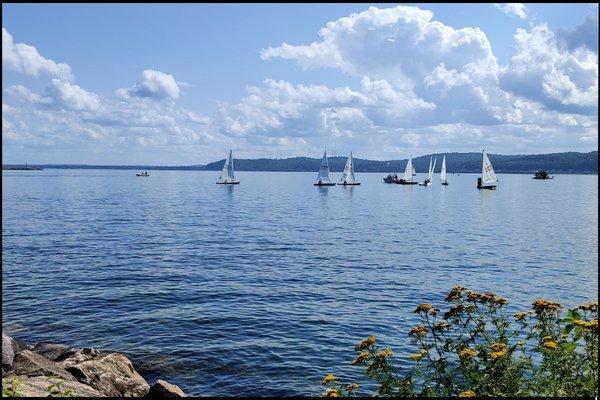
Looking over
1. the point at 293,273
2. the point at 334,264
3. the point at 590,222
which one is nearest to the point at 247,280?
the point at 293,273

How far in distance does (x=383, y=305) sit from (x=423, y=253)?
19.7 meters

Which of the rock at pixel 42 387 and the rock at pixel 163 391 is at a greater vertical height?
the rock at pixel 42 387

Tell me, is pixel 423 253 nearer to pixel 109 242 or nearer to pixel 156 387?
pixel 109 242

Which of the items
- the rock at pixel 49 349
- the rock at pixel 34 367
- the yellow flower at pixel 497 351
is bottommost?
the rock at pixel 49 349

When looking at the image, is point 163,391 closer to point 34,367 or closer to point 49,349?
point 34,367

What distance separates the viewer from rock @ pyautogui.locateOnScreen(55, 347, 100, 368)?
1673 centimetres

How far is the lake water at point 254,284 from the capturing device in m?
20.5

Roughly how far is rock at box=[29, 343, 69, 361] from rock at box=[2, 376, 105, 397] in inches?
261

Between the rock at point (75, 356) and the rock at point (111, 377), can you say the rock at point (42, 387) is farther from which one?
the rock at point (75, 356)

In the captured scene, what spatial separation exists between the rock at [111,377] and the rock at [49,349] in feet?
15.1

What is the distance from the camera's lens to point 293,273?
36406 mm

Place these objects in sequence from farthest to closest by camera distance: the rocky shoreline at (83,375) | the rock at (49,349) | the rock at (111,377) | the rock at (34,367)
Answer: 1. the rock at (49,349)
2. the rock at (111,377)
3. the rock at (34,367)
4. the rocky shoreline at (83,375)

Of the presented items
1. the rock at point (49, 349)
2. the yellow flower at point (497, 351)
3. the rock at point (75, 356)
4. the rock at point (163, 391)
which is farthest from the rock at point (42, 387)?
the yellow flower at point (497, 351)

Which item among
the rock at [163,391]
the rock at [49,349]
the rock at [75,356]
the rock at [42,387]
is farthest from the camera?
the rock at [49,349]
